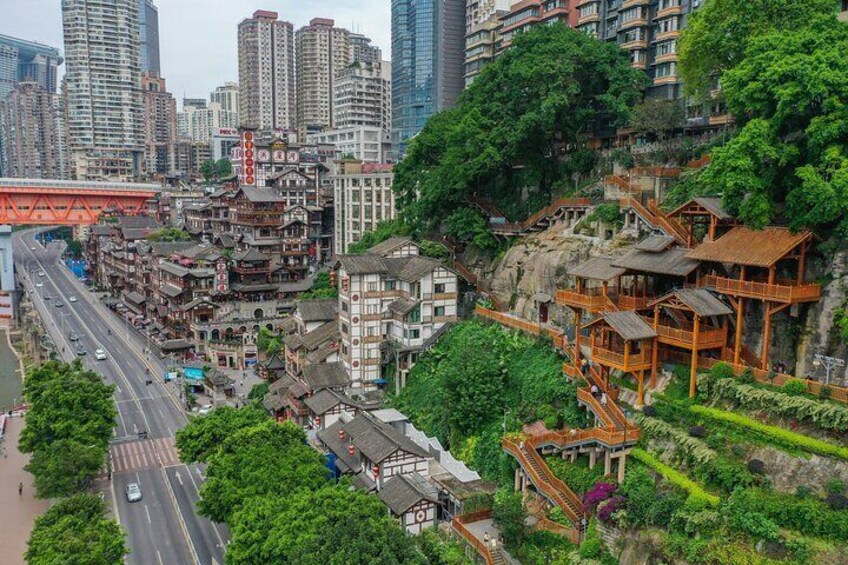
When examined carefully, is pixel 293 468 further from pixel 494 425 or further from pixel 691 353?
pixel 691 353

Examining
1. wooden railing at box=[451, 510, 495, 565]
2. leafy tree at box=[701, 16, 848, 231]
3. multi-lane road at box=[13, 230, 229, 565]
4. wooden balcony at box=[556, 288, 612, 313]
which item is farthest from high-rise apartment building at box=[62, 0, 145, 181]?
leafy tree at box=[701, 16, 848, 231]

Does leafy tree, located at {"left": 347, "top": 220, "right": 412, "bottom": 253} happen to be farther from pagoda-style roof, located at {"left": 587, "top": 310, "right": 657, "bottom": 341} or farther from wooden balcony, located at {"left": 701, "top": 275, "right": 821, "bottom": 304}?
wooden balcony, located at {"left": 701, "top": 275, "right": 821, "bottom": 304}

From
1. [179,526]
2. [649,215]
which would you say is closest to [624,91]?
[649,215]

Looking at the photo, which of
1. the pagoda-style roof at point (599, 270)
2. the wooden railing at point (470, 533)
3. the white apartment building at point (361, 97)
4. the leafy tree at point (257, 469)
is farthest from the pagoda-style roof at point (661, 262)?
the white apartment building at point (361, 97)

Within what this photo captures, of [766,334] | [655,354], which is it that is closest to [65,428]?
[655,354]

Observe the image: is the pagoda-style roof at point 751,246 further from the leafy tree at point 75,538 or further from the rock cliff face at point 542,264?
the leafy tree at point 75,538
